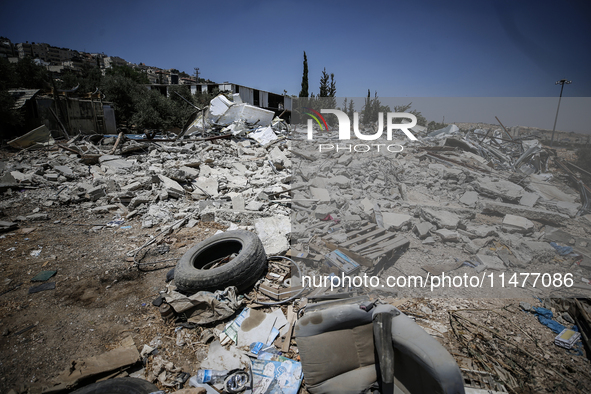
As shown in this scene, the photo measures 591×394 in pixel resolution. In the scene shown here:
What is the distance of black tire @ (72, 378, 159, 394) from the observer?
2.14 metres

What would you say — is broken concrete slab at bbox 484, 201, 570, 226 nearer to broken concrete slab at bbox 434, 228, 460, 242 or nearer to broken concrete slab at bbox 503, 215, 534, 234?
broken concrete slab at bbox 503, 215, 534, 234

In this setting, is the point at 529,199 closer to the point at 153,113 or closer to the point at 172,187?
the point at 172,187

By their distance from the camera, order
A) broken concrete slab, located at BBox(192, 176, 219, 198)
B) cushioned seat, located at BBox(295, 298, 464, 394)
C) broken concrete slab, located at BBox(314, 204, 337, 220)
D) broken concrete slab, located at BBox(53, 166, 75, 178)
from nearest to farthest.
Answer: cushioned seat, located at BBox(295, 298, 464, 394) < broken concrete slab, located at BBox(314, 204, 337, 220) < broken concrete slab, located at BBox(192, 176, 219, 198) < broken concrete slab, located at BBox(53, 166, 75, 178)

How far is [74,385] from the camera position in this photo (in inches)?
87.4

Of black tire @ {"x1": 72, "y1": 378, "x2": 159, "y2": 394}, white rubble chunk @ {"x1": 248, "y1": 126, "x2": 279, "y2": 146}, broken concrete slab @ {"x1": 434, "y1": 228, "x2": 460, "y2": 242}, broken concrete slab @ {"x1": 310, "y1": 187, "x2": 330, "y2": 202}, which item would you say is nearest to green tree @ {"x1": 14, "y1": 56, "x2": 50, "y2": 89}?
white rubble chunk @ {"x1": 248, "y1": 126, "x2": 279, "y2": 146}

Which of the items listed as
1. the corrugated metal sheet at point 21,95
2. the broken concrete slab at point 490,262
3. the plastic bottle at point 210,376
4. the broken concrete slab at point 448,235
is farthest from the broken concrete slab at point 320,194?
the corrugated metal sheet at point 21,95

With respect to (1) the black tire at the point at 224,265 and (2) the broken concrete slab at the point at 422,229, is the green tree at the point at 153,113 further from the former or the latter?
(2) the broken concrete slab at the point at 422,229

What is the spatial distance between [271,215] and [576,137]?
6764 mm

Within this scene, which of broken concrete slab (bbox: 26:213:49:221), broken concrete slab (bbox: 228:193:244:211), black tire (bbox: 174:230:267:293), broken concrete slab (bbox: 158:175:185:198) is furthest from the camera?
Result: broken concrete slab (bbox: 158:175:185:198)

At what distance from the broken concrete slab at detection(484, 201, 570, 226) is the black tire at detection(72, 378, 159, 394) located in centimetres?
616

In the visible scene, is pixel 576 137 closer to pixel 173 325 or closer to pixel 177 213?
pixel 173 325

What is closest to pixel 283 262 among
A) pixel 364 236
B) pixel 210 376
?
pixel 364 236

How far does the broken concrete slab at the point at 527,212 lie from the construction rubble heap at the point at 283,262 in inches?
0.9

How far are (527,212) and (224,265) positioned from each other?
569cm
